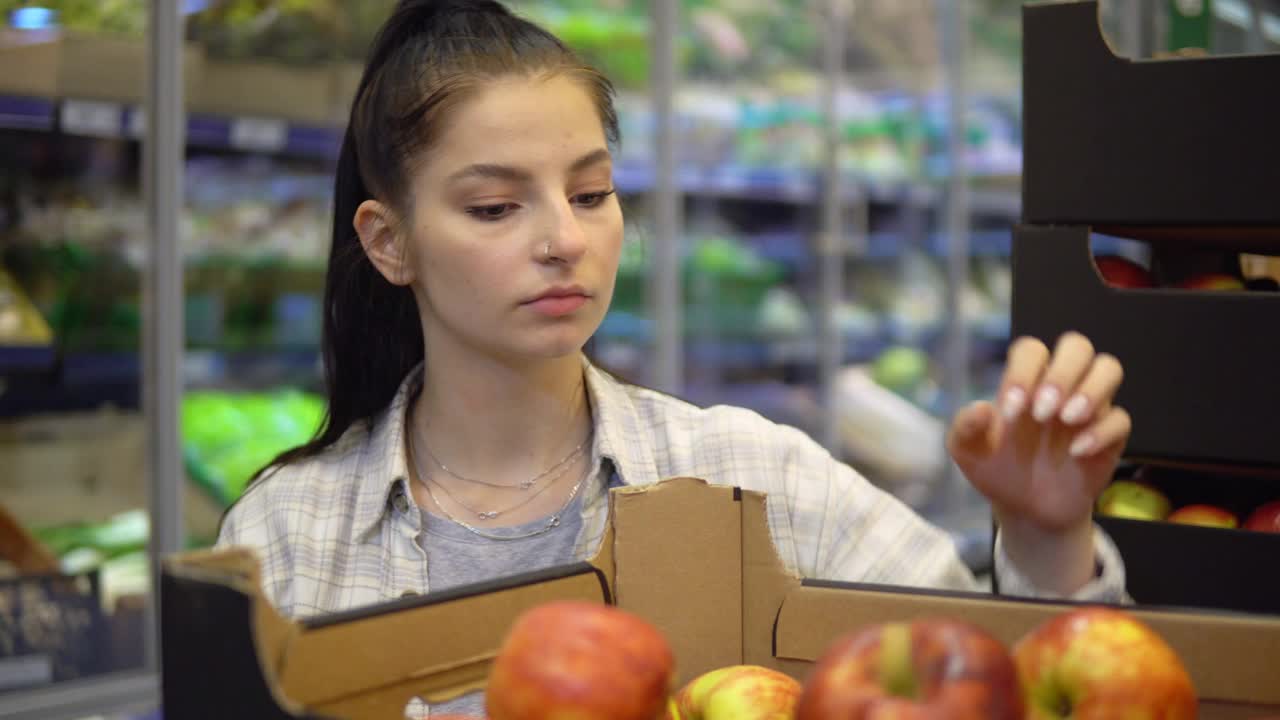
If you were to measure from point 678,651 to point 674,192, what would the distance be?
289 cm

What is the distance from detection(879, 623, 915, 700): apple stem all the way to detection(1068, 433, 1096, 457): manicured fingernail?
27 cm

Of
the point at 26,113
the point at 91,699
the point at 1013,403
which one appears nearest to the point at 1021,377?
the point at 1013,403

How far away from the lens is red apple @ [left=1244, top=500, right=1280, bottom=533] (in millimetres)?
1434

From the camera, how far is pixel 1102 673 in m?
0.70

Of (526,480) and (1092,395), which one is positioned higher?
(1092,395)

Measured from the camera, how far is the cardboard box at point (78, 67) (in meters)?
2.61

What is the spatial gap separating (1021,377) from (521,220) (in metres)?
0.57

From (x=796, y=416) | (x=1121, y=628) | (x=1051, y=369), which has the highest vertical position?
(x=1051, y=369)

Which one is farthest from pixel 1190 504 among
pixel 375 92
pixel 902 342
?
pixel 902 342

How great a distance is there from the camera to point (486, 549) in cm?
132

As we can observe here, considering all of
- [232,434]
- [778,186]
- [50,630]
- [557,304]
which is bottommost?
[50,630]

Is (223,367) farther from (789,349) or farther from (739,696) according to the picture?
(739,696)

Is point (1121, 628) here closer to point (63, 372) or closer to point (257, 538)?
point (257, 538)

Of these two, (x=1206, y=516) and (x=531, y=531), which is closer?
(x=531, y=531)
